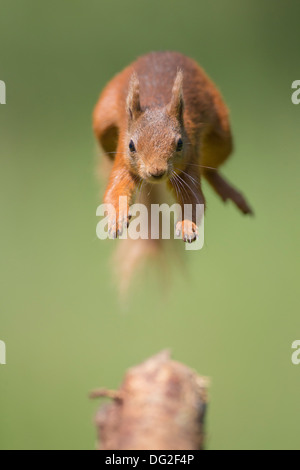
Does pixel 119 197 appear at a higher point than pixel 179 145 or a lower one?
lower

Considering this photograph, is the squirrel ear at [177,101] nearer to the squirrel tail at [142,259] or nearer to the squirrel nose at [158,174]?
the squirrel nose at [158,174]

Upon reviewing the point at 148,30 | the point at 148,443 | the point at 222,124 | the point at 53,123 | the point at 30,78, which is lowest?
the point at 148,443

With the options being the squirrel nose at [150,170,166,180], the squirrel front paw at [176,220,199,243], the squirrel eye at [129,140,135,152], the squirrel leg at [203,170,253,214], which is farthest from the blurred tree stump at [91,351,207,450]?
the squirrel leg at [203,170,253,214]

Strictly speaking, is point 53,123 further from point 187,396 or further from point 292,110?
point 187,396

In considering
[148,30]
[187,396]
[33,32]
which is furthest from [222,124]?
[33,32]

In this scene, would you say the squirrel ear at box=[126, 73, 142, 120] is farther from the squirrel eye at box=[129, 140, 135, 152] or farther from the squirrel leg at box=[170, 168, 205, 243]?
the squirrel leg at box=[170, 168, 205, 243]

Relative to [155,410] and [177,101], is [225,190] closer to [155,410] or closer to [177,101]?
[177,101]

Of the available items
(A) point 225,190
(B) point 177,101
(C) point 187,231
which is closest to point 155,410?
(C) point 187,231
